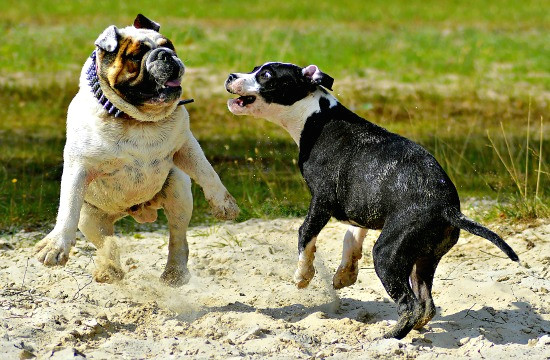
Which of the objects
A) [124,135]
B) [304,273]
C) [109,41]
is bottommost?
[304,273]

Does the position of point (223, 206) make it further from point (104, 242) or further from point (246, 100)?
point (104, 242)

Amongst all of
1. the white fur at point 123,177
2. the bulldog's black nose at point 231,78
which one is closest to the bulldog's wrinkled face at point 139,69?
the white fur at point 123,177

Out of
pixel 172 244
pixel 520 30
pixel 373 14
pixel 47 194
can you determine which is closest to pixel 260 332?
pixel 172 244

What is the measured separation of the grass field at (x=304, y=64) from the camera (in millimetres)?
10055

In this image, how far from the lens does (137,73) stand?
650cm

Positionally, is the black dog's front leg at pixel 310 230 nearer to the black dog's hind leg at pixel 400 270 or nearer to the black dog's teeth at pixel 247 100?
the black dog's hind leg at pixel 400 270

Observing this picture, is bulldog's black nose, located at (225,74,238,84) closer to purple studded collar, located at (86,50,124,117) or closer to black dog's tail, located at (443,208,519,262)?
purple studded collar, located at (86,50,124,117)

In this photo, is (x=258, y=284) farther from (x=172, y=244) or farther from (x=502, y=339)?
(x=502, y=339)

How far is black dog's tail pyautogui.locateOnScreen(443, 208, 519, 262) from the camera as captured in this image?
19.3 ft

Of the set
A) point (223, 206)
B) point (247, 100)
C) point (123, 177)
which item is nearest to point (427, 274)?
point (223, 206)

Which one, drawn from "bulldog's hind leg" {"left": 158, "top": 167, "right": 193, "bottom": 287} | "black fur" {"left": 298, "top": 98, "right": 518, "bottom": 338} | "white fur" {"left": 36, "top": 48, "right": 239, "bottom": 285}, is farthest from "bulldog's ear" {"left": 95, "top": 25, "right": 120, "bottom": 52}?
"black fur" {"left": 298, "top": 98, "right": 518, "bottom": 338}

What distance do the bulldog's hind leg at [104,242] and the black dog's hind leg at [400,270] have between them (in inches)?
83.1

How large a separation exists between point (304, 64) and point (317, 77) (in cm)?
1052

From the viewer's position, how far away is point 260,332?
20.9 ft
